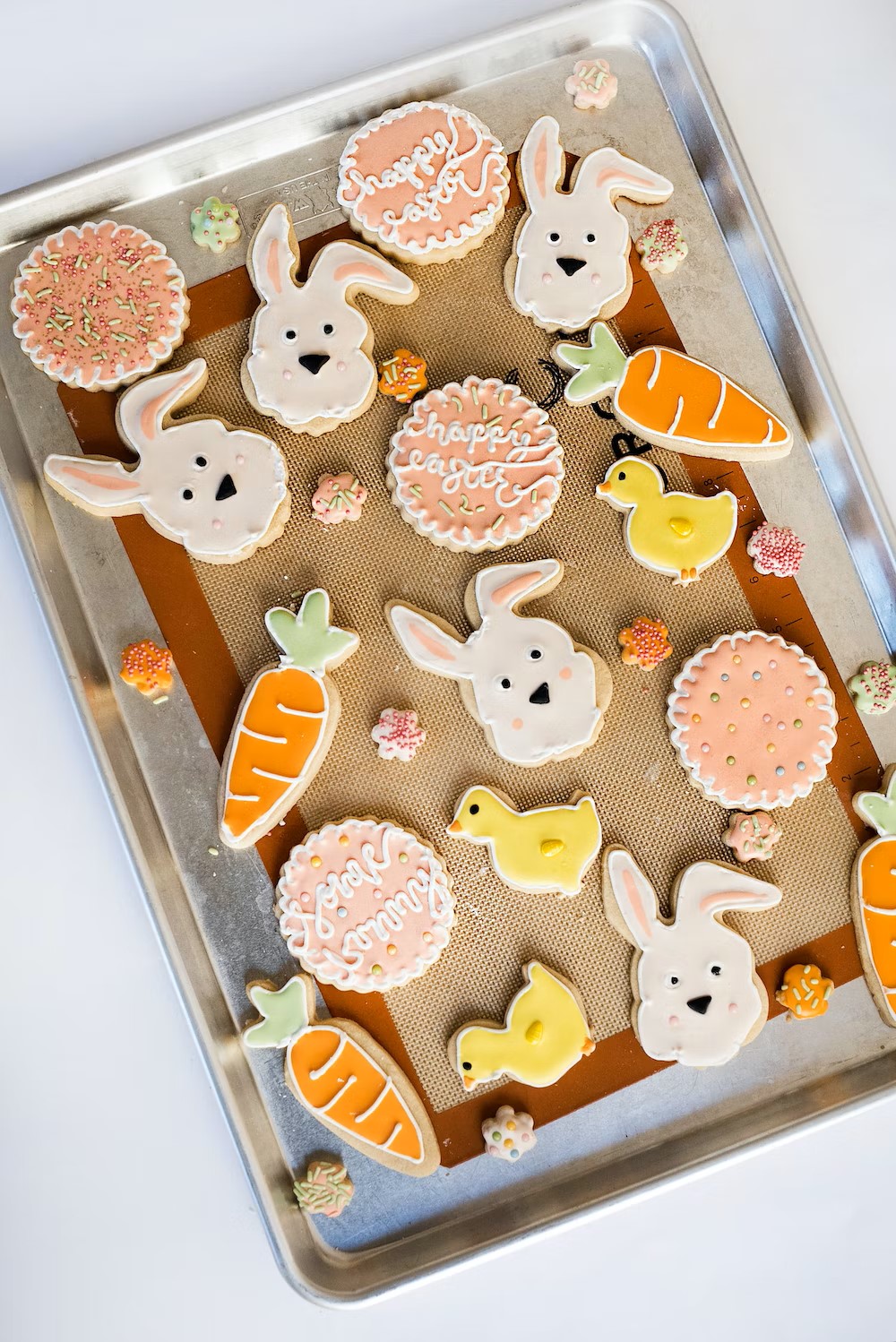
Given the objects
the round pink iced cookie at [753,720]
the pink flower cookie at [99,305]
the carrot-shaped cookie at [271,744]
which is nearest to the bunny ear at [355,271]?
the pink flower cookie at [99,305]

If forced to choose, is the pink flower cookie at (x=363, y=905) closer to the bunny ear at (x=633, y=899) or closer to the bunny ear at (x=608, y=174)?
the bunny ear at (x=633, y=899)

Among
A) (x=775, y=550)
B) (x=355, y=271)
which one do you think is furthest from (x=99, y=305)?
(x=775, y=550)

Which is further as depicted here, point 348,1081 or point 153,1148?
point 153,1148

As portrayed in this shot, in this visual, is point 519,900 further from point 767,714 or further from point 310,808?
point 767,714

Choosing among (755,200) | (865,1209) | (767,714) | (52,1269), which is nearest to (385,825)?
(767,714)

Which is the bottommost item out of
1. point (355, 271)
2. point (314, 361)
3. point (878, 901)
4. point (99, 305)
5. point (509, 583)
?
point (878, 901)

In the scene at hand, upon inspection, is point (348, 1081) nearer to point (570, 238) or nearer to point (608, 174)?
point (570, 238)

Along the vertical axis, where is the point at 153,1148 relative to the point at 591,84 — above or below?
below
